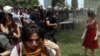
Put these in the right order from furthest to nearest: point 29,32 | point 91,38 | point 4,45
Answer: point 91,38 < point 4,45 < point 29,32

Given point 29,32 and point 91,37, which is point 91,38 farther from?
point 29,32

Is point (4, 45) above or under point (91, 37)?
above

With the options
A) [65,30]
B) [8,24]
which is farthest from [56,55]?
[65,30]

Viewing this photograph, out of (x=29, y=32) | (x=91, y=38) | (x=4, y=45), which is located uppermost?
(x=29, y=32)

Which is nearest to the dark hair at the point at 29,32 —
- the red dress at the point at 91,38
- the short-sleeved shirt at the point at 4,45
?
the short-sleeved shirt at the point at 4,45

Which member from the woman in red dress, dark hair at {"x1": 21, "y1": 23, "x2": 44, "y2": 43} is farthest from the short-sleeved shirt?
the woman in red dress

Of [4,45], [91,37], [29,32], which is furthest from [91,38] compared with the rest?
[29,32]

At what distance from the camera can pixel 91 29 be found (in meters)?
13.3

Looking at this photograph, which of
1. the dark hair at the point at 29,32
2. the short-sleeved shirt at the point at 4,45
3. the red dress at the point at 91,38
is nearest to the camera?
the dark hair at the point at 29,32

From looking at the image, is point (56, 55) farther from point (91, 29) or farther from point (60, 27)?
point (60, 27)

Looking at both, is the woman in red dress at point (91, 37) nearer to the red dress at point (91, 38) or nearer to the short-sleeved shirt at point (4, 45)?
the red dress at point (91, 38)

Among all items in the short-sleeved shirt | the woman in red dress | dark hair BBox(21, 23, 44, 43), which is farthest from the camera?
the woman in red dress

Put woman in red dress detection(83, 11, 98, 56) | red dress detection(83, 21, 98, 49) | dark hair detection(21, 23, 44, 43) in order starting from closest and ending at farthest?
dark hair detection(21, 23, 44, 43)
woman in red dress detection(83, 11, 98, 56)
red dress detection(83, 21, 98, 49)

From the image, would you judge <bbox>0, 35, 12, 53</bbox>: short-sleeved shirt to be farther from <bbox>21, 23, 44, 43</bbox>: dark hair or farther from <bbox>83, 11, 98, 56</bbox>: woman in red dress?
<bbox>83, 11, 98, 56</bbox>: woman in red dress
